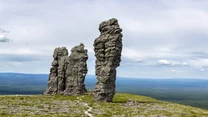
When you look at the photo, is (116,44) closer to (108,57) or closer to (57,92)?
(108,57)

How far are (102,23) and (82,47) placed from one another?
27718 millimetres

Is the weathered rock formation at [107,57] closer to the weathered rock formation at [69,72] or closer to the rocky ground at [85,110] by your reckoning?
the rocky ground at [85,110]

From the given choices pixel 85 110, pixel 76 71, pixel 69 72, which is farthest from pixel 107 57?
pixel 69 72

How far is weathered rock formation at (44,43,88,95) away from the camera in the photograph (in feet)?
436

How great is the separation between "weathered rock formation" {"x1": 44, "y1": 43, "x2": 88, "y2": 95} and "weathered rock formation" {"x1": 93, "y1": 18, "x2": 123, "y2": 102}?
23.2 metres

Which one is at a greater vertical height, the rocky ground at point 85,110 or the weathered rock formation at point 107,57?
the weathered rock formation at point 107,57

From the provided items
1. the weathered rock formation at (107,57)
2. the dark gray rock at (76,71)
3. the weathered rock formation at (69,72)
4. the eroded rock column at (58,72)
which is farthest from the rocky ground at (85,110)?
the eroded rock column at (58,72)

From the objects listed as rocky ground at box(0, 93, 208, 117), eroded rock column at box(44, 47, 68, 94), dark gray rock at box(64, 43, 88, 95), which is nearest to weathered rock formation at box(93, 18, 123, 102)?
rocky ground at box(0, 93, 208, 117)

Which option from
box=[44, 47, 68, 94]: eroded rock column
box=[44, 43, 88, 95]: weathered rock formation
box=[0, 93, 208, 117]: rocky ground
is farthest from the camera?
box=[44, 47, 68, 94]: eroded rock column

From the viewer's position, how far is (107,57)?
109 m

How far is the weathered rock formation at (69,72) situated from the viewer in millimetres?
132750

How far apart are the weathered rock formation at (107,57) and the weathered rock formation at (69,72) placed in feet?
76.3

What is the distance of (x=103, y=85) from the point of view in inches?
4146

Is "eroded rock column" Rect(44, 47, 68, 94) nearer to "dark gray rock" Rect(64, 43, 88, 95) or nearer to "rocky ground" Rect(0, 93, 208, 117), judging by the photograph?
"dark gray rock" Rect(64, 43, 88, 95)
